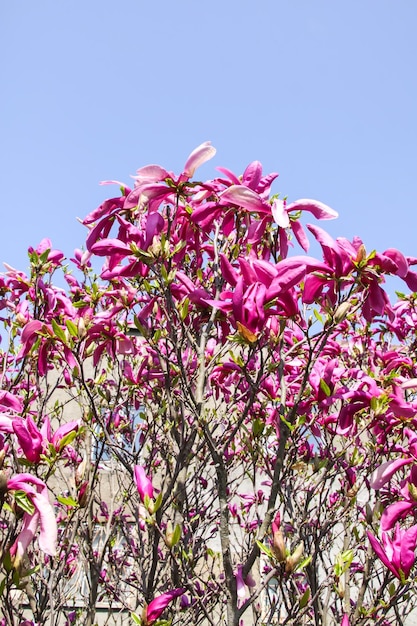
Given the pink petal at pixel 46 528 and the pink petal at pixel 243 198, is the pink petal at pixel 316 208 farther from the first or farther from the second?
the pink petal at pixel 46 528

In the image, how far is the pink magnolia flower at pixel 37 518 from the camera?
1.17 m

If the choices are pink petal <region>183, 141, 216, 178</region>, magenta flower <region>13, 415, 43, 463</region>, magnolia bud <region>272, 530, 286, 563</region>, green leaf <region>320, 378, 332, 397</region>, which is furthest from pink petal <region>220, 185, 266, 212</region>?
magnolia bud <region>272, 530, 286, 563</region>

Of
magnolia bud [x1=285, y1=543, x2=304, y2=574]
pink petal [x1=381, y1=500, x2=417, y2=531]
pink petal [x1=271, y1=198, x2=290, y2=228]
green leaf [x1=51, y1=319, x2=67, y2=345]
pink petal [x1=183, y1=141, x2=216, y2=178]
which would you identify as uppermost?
pink petal [x1=183, y1=141, x2=216, y2=178]

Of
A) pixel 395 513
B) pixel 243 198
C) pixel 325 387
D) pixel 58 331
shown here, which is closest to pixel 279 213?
pixel 243 198

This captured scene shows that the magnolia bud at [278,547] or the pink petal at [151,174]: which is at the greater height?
the pink petal at [151,174]

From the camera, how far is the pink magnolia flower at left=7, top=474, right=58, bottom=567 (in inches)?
46.1

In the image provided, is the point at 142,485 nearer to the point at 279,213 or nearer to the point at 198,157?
the point at 279,213

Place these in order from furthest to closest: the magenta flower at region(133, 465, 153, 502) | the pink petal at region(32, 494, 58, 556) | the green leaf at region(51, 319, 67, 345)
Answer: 1. the green leaf at region(51, 319, 67, 345)
2. the magenta flower at region(133, 465, 153, 502)
3. the pink petal at region(32, 494, 58, 556)

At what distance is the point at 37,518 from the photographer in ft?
3.98

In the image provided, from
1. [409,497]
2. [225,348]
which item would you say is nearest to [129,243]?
[225,348]

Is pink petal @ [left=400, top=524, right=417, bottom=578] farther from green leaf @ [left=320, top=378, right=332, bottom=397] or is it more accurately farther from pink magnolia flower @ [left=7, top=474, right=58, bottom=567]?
pink magnolia flower @ [left=7, top=474, right=58, bottom=567]

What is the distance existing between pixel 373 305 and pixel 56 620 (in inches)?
92.4

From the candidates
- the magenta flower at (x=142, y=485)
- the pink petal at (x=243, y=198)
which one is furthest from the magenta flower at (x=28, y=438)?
the pink petal at (x=243, y=198)

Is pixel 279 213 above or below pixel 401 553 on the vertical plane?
above
